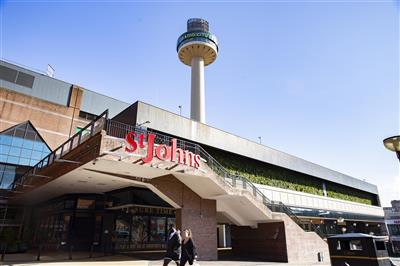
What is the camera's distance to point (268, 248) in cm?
1944

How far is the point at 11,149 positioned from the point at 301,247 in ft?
89.0

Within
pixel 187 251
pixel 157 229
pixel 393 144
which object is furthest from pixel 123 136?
pixel 393 144

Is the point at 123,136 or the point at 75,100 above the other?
the point at 75,100

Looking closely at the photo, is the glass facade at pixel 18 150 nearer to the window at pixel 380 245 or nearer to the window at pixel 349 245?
the window at pixel 349 245

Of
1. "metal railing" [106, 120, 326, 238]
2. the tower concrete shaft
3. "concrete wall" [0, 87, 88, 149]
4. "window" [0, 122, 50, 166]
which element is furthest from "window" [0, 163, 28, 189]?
the tower concrete shaft

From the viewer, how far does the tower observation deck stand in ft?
141

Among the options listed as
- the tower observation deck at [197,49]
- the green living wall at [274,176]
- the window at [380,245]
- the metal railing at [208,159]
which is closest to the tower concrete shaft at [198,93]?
the tower observation deck at [197,49]

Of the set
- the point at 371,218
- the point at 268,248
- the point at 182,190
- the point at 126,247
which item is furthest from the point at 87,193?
the point at 371,218

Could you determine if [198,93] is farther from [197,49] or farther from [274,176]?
[274,176]

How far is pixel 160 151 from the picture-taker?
13227mm

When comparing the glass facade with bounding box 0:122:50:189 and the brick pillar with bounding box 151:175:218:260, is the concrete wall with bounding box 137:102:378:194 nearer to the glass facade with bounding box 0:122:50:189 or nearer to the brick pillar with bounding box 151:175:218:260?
the brick pillar with bounding box 151:175:218:260

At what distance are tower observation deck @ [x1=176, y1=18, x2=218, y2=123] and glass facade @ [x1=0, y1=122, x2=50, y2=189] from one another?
67.2ft

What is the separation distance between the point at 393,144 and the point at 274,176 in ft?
81.2

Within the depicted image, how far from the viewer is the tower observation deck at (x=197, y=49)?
43.0m
